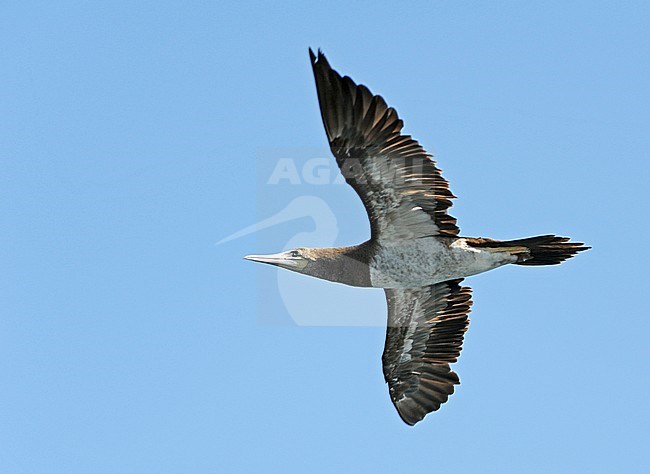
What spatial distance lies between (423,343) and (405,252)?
7.35 feet

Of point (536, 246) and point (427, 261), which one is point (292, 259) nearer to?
point (427, 261)

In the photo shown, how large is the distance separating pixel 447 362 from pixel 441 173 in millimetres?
3620

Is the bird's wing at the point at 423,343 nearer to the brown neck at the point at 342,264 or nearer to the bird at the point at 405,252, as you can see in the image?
the bird at the point at 405,252

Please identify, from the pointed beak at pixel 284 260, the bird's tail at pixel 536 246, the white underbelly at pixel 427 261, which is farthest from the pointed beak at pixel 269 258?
the bird's tail at pixel 536 246

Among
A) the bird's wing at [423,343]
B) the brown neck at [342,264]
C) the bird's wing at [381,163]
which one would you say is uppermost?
the bird's wing at [381,163]

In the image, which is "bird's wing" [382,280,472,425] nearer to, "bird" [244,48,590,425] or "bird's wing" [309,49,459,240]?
"bird" [244,48,590,425]

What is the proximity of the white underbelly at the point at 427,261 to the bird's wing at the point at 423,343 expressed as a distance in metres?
1.18

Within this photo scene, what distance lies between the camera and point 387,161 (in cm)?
1081

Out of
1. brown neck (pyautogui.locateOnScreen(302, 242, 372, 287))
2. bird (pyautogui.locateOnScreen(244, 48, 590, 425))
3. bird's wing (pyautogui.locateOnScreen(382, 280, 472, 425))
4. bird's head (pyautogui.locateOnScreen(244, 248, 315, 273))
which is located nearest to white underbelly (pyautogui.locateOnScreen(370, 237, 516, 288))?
bird (pyautogui.locateOnScreen(244, 48, 590, 425))

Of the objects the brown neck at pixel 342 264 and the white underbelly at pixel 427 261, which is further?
the brown neck at pixel 342 264

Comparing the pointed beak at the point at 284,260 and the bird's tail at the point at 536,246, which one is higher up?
the bird's tail at the point at 536,246

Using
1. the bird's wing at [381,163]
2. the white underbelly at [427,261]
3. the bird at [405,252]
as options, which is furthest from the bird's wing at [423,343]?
the bird's wing at [381,163]

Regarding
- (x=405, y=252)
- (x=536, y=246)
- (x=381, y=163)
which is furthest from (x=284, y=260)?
(x=536, y=246)

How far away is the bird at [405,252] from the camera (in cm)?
1038
